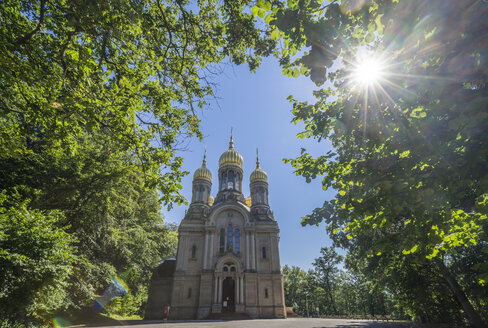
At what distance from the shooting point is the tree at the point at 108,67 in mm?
4766

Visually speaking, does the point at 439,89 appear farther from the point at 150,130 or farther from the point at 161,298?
the point at 161,298

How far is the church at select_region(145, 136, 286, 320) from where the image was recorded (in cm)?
2325

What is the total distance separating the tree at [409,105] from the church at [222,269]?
21692 millimetres

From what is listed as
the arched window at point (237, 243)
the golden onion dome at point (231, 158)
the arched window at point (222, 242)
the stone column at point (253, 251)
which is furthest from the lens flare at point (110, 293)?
the golden onion dome at point (231, 158)

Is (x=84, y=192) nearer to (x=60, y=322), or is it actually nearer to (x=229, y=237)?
(x=60, y=322)

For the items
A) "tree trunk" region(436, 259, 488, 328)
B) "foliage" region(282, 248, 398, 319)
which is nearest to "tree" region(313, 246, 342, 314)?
"foliage" region(282, 248, 398, 319)

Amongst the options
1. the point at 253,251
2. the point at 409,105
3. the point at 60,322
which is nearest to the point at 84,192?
the point at 60,322

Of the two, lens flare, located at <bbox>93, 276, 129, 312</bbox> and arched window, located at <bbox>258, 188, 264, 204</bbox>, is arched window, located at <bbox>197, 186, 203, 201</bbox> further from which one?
lens flare, located at <bbox>93, 276, 129, 312</bbox>

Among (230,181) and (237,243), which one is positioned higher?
(230,181)

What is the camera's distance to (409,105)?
Result: 4262 millimetres

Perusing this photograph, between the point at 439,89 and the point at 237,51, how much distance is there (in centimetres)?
545

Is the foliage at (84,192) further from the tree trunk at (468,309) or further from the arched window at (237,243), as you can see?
the tree trunk at (468,309)

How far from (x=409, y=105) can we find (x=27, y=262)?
430 inches

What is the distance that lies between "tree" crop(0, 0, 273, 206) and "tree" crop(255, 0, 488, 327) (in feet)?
10.5
